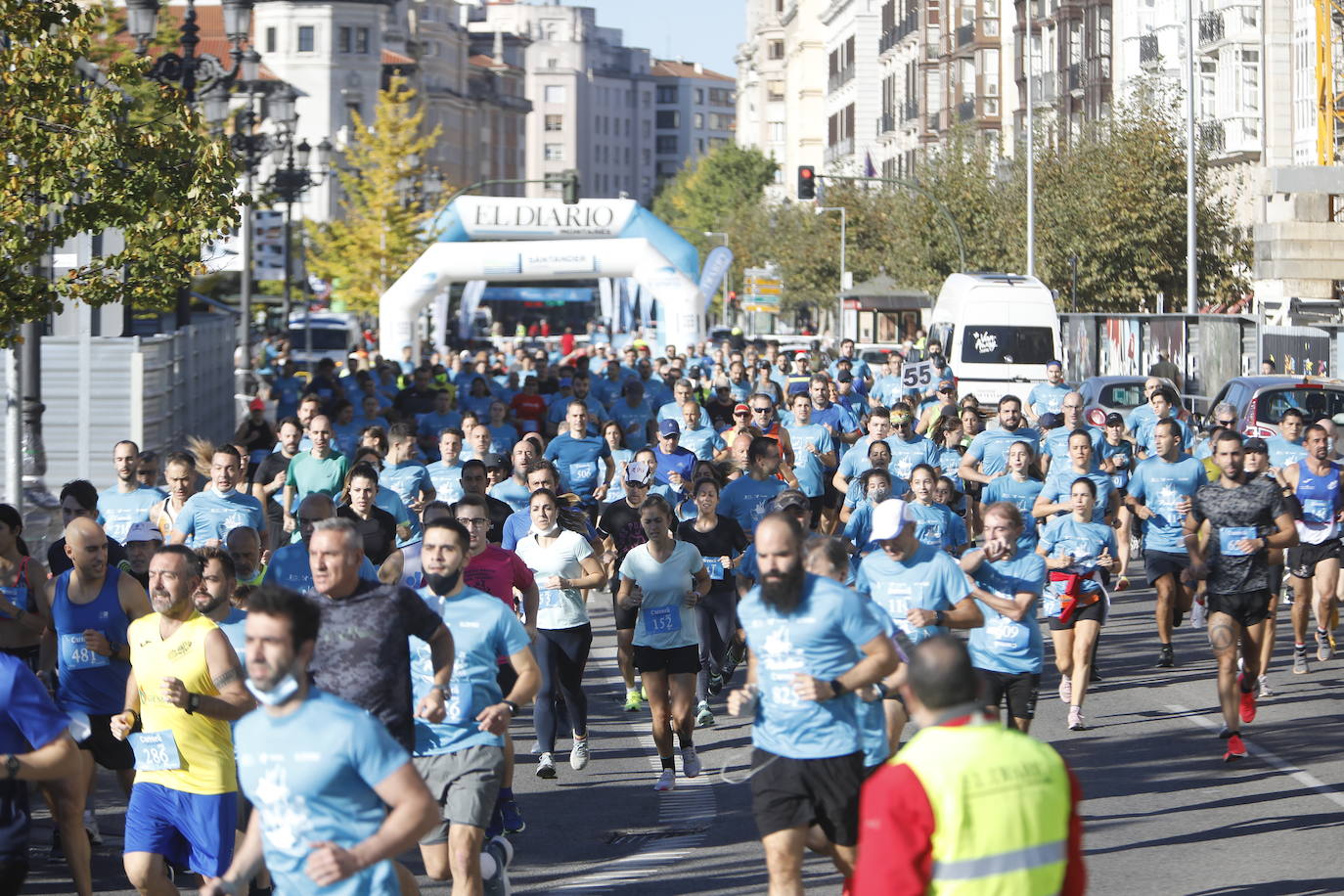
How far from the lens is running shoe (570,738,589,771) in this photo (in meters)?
11.6

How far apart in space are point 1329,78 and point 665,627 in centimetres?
3631

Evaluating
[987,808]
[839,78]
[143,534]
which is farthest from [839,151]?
[987,808]

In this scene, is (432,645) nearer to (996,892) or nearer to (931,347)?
(996,892)

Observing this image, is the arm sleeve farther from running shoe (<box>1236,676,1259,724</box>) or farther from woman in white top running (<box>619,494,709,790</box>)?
running shoe (<box>1236,676,1259,724</box>)

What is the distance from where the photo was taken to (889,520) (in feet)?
29.9

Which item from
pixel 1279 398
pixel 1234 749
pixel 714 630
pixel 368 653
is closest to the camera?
pixel 368 653

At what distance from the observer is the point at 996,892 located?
188 inches

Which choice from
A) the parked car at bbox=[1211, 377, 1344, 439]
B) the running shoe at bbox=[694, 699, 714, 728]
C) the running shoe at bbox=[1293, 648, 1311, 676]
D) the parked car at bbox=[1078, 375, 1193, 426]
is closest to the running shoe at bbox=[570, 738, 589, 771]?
the running shoe at bbox=[694, 699, 714, 728]

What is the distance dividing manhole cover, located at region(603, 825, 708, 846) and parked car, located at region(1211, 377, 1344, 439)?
12.1 meters

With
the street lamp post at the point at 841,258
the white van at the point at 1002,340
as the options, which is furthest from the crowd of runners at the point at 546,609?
the street lamp post at the point at 841,258

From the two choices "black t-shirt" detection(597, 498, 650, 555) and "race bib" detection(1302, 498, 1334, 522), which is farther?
"race bib" detection(1302, 498, 1334, 522)

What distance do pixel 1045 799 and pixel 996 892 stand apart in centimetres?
23

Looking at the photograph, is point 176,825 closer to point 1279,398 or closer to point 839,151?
point 1279,398

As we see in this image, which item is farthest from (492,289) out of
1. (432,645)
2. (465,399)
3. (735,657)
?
(432,645)
